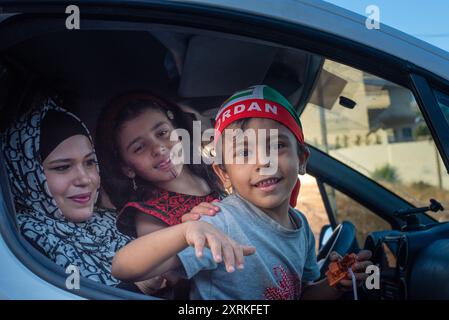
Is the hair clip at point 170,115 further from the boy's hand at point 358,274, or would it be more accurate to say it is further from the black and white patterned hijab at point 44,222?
the boy's hand at point 358,274

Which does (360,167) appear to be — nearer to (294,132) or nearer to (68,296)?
(294,132)

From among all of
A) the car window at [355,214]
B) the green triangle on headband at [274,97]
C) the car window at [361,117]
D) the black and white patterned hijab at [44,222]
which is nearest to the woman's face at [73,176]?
the black and white patterned hijab at [44,222]

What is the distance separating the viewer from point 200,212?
5.61ft

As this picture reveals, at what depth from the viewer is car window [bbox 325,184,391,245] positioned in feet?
9.32

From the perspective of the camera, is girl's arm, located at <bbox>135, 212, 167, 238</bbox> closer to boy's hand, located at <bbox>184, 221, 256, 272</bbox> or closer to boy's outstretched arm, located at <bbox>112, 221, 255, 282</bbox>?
boy's outstretched arm, located at <bbox>112, 221, 255, 282</bbox>

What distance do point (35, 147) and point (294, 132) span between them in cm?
81

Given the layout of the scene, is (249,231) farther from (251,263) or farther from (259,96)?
(259,96)

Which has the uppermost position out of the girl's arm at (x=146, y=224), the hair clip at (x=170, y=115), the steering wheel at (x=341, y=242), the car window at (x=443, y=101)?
the hair clip at (x=170, y=115)

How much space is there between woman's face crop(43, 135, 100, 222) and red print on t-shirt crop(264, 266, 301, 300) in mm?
614

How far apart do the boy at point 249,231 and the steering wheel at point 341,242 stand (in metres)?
0.67

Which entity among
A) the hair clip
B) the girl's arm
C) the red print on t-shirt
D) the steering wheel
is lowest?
the red print on t-shirt

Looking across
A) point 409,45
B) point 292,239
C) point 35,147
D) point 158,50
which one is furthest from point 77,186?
point 409,45

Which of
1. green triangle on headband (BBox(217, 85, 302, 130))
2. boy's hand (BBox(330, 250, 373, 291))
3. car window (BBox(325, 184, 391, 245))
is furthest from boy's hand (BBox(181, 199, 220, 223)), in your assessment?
car window (BBox(325, 184, 391, 245))

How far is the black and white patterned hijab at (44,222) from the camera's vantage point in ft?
5.54
